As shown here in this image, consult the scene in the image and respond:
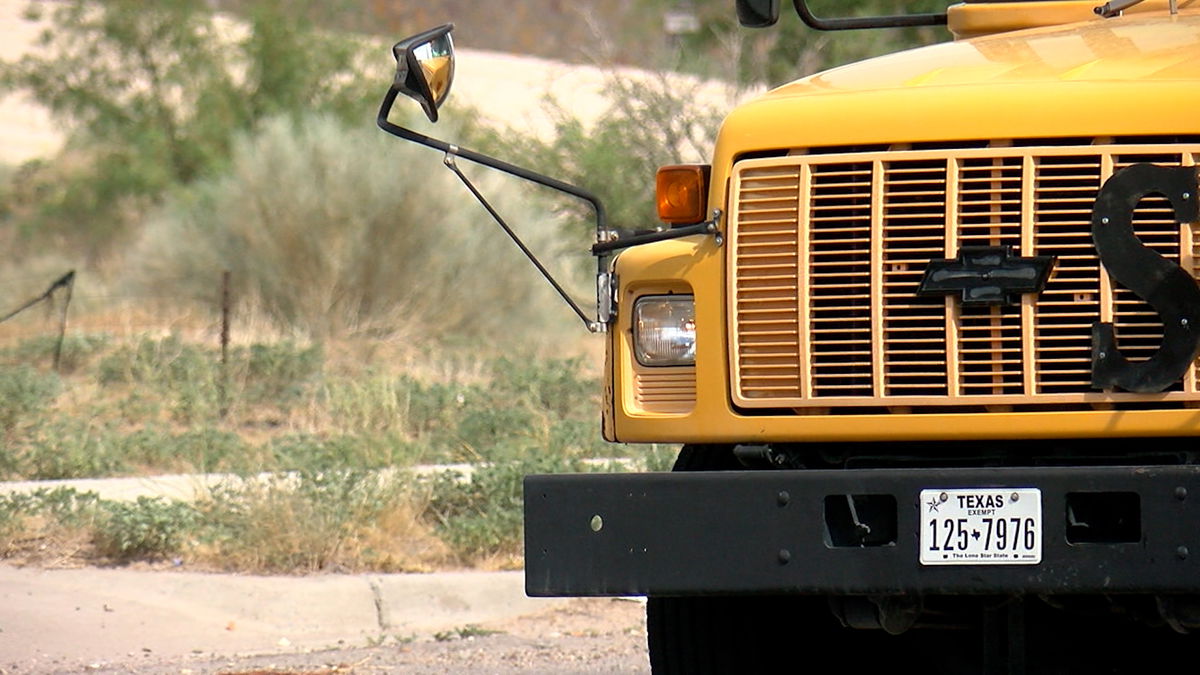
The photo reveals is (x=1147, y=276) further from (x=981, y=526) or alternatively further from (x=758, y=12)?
(x=758, y=12)

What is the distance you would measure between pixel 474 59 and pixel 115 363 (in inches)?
1397

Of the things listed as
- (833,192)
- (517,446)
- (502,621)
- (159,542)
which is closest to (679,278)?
(833,192)

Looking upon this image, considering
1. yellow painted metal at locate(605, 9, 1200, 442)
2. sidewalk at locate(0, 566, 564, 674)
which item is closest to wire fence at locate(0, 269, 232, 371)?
sidewalk at locate(0, 566, 564, 674)

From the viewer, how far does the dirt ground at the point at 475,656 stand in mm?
6105

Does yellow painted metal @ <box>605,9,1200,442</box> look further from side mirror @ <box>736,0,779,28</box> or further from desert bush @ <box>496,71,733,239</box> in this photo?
desert bush @ <box>496,71,733,239</box>

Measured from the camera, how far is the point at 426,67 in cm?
417

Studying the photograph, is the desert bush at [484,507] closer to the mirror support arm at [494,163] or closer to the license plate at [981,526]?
the mirror support arm at [494,163]

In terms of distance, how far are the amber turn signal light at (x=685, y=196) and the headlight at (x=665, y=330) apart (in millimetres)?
200

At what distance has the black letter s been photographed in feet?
11.5

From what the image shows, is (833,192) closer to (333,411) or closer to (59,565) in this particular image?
(59,565)

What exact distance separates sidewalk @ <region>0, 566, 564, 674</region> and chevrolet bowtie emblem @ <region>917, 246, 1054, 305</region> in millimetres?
3511

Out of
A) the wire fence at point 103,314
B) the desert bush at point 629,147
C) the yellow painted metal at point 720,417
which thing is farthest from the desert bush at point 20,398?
the yellow painted metal at point 720,417

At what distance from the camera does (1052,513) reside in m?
3.47

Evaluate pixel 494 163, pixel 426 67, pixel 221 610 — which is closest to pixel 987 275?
pixel 494 163
